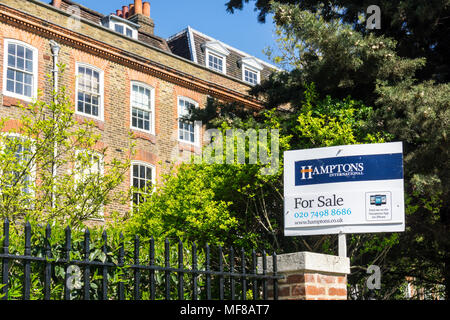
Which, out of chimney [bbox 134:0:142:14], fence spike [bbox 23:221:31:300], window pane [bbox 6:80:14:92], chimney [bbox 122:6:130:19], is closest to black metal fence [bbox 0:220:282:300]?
fence spike [bbox 23:221:31:300]

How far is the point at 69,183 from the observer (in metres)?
9.30

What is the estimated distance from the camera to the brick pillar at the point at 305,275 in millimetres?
5281

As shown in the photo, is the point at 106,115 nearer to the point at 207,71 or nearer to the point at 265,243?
the point at 207,71

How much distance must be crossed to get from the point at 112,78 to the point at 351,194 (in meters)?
13.5

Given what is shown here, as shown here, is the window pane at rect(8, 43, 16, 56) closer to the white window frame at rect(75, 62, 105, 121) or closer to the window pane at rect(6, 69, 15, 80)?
the window pane at rect(6, 69, 15, 80)

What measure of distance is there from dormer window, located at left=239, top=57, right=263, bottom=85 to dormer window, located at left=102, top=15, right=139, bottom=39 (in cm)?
613

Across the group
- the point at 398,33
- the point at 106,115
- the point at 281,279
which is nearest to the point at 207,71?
Answer: the point at 106,115

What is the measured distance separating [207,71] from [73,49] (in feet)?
20.0

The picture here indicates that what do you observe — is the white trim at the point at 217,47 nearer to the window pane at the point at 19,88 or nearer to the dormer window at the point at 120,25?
the dormer window at the point at 120,25

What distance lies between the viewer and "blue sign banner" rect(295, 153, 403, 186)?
7.48 m

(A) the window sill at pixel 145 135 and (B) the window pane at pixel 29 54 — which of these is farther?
(A) the window sill at pixel 145 135

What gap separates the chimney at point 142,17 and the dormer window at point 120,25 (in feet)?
4.19

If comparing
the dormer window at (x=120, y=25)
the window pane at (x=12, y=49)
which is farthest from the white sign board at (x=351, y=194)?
the dormer window at (x=120, y=25)

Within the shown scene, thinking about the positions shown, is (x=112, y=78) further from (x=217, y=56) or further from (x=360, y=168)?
(x=360, y=168)
